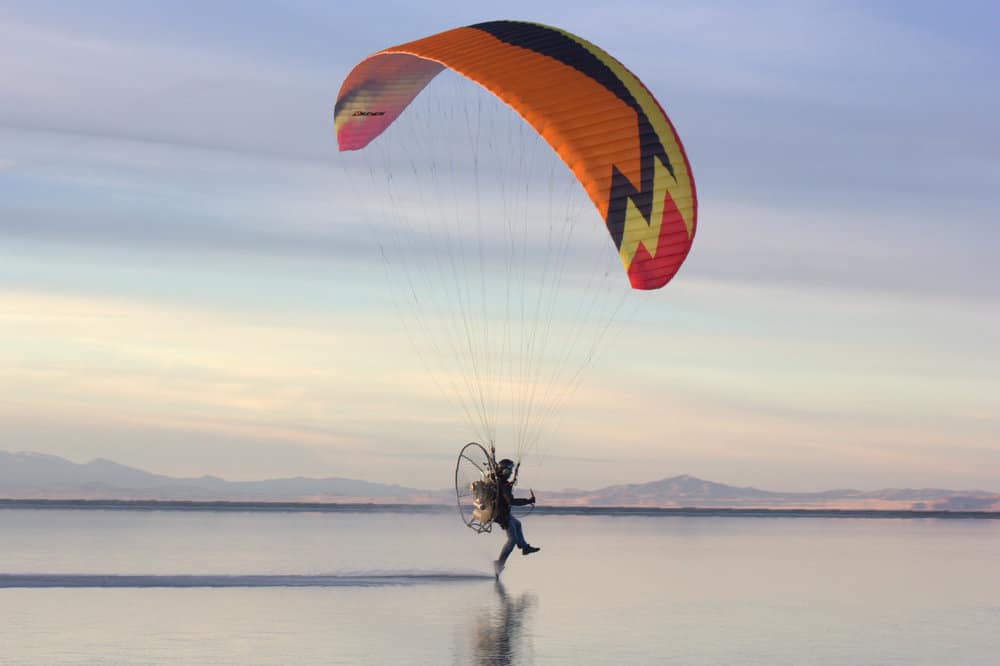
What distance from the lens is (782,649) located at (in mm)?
17141

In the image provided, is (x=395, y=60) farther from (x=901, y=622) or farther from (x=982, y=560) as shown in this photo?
(x=982, y=560)

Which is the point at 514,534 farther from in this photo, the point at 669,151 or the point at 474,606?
the point at 669,151

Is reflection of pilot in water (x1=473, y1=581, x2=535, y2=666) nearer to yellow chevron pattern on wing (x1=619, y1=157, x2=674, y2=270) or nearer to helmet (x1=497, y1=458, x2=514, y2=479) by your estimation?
helmet (x1=497, y1=458, x2=514, y2=479)

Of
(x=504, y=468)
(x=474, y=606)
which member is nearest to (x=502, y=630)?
(x=474, y=606)

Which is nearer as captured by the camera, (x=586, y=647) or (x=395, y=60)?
(x=586, y=647)

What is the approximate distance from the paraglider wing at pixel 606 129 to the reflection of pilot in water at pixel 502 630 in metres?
4.92

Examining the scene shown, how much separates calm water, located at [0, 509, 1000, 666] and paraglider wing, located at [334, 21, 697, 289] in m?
5.20

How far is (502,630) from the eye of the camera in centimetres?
1816

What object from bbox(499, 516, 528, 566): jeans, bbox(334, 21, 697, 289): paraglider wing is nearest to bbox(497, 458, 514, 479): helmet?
bbox(499, 516, 528, 566): jeans

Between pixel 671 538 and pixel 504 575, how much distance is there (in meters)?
22.0

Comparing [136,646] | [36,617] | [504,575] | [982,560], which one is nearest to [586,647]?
[136,646]

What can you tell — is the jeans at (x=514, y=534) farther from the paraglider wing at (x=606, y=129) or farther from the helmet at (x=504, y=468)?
the paraglider wing at (x=606, y=129)

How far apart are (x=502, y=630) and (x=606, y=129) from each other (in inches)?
290

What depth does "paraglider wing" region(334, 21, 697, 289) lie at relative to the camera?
20.8 metres
